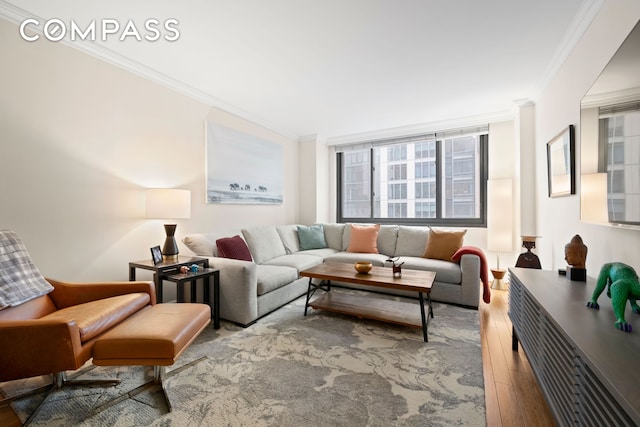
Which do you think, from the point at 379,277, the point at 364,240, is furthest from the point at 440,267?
the point at 364,240

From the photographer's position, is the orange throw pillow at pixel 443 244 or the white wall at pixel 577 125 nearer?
the white wall at pixel 577 125

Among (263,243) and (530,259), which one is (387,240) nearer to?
(530,259)

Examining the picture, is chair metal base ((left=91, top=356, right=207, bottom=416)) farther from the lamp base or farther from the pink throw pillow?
the pink throw pillow

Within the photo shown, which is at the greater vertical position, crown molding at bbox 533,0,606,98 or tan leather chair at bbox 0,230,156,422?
crown molding at bbox 533,0,606,98

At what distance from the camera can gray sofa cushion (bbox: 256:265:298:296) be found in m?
2.62

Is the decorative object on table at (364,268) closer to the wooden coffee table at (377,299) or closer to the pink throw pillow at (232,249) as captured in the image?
the wooden coffee table at (377,299)

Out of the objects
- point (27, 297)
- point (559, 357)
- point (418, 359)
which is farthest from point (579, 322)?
point (27, 297)

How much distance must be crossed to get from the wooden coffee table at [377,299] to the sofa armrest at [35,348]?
176 centimetres

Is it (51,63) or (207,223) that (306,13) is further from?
(207,223)

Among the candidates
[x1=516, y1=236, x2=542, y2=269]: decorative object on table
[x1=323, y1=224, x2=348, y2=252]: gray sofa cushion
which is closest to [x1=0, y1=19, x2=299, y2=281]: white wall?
[x1=323, y1=224, x2=348, y2=252]: gray sofa cushion

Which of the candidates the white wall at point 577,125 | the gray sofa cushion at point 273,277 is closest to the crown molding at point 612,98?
the white wall at point 577,125

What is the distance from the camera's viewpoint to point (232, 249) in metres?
→ 2.89

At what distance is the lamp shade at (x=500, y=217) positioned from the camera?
3.60 m

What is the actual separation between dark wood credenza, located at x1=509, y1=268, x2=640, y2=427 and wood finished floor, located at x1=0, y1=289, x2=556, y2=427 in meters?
0.21
